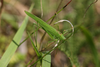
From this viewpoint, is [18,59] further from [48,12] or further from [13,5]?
[48,12]

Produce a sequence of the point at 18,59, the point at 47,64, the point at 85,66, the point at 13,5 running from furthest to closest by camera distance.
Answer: the point at 13,5, the point at 85,66, the point at 18,59, the point at 47,64

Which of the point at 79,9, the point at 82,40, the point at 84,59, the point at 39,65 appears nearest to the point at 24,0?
the point at 79,9

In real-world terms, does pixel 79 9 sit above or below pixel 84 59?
above

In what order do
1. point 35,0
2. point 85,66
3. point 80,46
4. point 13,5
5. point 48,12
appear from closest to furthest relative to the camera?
point 85,66
point 80,46
point 13,5
point 35,0
point 48,12

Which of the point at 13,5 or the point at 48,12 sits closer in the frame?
the point at 13,5

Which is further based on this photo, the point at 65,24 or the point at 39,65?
the point at 65,24

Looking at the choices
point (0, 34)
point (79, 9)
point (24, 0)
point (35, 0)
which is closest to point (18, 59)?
point (0, 34)

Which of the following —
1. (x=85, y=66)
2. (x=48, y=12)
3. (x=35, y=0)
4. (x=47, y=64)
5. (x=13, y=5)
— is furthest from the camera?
(x=48, y=12)

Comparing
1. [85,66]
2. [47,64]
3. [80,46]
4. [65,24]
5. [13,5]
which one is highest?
[13,5]

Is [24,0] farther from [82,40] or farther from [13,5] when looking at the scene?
[82,40]
